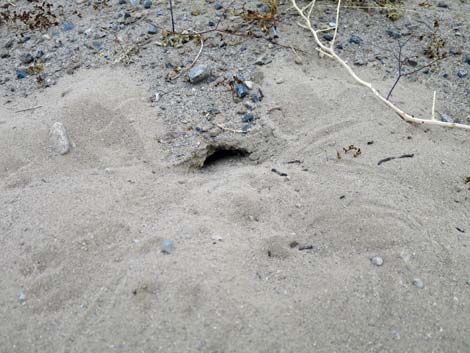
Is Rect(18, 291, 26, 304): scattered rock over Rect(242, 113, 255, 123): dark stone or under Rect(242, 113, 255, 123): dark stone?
under

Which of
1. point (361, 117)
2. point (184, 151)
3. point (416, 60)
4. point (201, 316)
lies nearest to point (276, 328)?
point (201, 316)

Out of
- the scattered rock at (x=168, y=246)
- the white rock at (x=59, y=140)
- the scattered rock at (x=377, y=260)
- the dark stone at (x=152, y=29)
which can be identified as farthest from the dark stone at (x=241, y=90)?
the scattered rock at (x=377, y=260)

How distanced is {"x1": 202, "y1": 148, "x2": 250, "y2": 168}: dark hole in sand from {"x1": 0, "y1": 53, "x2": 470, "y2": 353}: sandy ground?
0.15 feet

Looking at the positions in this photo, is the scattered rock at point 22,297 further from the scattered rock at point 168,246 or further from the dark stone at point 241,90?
the dark stone at point 241,90

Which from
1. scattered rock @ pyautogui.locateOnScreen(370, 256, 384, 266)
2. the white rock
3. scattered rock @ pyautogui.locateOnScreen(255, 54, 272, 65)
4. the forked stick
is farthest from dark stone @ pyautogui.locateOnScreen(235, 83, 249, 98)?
scattered rock @ pyautogui.locateOnScreen(370, 256, 384, 266)

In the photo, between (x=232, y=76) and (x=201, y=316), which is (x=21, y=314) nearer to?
(x=201, y=316)

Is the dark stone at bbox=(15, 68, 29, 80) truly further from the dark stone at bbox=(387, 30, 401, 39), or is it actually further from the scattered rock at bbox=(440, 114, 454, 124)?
the scattered rock at bbox=(440, 114, 454, 124)

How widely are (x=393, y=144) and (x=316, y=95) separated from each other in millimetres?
638

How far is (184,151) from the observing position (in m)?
2.89

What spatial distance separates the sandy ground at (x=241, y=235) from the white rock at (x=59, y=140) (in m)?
0.04

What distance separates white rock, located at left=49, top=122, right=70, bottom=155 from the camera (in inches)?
114

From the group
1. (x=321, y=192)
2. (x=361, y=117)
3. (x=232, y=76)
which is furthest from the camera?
(x=232, y=76)

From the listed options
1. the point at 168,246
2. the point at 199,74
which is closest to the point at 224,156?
the point at 199,74

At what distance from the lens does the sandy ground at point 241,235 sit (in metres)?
2.02
